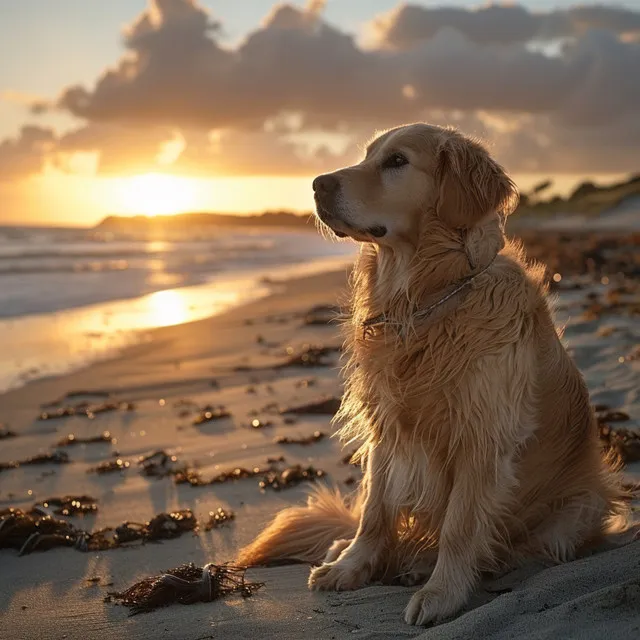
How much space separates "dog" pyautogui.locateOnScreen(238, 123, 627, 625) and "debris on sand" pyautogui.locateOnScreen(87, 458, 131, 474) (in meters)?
Answer: 1.66

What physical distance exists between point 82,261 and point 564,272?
12.5m

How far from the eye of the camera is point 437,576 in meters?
3.17

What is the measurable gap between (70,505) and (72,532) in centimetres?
45

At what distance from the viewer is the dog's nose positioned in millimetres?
3531

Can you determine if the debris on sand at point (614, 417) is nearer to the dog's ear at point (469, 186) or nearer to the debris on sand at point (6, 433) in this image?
the dog's ear at point (469, 186)

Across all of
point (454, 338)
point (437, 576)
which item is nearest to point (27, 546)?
point (437, 576)

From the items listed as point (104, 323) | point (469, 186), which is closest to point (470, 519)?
point (469, 186)

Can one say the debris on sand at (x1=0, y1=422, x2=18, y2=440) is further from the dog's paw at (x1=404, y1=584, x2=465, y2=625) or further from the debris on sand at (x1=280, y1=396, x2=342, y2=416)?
the dog's paw at (x1=404, y1=584, x2=465, y2=625)

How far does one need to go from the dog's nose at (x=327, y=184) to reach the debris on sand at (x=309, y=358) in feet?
14.3

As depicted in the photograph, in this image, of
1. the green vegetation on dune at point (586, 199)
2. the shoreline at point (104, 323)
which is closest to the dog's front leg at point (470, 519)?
the shoreline at point (104, 323)

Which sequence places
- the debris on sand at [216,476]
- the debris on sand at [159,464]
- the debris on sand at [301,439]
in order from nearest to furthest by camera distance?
the debris on sand at [216,476], the debris on sand at [159,464], the debris on sand at [301,439]

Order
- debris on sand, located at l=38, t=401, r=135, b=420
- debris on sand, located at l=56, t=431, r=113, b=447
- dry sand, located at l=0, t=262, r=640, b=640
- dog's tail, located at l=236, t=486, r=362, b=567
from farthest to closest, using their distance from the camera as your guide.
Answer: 1. debris on sand, located at l=38, t=401, r=135, b=420
2. debris on sand, located at l=56, t=431, r=113, b=447
3. dog's tail, located at l=236, t=486, r=362, b=567
4. dry sand, located at l=0, t=262, r=640, b=640

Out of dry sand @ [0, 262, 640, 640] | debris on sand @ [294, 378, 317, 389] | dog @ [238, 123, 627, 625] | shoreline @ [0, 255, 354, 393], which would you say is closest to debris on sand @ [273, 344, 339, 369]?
dry sand @ [0, 262, 640, 640]

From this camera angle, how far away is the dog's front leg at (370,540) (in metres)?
3.47
